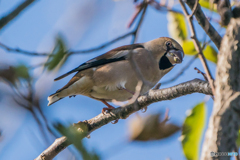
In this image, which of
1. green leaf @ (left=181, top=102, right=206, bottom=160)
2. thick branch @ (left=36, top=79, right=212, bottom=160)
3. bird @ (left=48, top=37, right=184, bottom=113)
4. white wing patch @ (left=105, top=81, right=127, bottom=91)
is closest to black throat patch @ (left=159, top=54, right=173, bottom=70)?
bird @ (left=48, top=37, right=184, bottom=113)

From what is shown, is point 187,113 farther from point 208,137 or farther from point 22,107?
point 22,107

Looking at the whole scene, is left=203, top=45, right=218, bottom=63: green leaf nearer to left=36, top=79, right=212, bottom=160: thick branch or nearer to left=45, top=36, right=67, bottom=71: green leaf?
left=36, top=79, right=212, bottom=160: thick branch

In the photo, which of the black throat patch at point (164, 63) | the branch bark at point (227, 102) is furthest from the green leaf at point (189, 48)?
the branch bark at point (227, 102)

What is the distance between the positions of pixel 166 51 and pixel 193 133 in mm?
2644

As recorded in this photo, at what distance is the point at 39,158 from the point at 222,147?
8.81ft

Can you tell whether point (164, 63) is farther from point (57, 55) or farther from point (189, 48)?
point (57, 55)

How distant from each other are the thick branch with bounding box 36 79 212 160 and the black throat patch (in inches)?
53.4

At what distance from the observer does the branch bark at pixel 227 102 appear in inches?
63.4

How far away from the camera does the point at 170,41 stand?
5.19 metres

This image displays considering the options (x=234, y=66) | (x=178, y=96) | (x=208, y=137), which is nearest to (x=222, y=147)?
(x=208, y=137)

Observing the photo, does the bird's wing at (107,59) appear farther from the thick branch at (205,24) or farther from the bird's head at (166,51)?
the thick branch at (205,24)

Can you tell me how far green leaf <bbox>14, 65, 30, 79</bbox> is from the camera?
4.38 feet

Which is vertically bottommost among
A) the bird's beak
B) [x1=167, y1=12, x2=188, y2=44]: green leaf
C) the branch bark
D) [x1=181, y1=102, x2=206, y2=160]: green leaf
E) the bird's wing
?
[x1=181, y1=102, x2=206, y2=160]: green leaf

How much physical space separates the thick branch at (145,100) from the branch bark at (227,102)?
3.78 ft
